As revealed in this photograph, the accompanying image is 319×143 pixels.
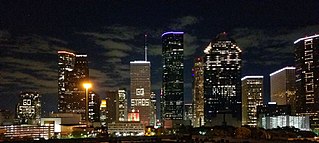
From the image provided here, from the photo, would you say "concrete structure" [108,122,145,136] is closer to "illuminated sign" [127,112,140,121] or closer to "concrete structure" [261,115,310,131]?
"illuminated sign" [127,112,140,121]

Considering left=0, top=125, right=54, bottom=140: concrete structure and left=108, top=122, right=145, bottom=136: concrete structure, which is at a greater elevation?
left=0, top=125, right=54, bottom=140: concrete structure

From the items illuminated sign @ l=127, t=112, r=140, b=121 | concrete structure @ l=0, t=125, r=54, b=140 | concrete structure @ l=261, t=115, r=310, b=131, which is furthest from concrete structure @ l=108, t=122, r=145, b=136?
concrete structure @ l=261, t=115, r=310, b=131

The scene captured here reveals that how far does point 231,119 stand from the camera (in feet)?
593

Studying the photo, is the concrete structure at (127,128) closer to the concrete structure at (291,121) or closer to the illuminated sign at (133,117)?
the illuminated sign at (133,117)

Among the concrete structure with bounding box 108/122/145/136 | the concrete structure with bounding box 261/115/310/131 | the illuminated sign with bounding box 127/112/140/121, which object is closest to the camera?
the concrete structure with bounding box 108/122/145/136

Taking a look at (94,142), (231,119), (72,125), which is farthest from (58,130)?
(231,119)

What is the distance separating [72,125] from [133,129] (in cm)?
3765

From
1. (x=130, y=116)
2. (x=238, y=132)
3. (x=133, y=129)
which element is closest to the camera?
(x=238, y=132)

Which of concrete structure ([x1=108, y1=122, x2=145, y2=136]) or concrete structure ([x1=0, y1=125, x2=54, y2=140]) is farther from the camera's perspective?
concrete structure ([x1=108, y1=122, x2=145, y2=136])

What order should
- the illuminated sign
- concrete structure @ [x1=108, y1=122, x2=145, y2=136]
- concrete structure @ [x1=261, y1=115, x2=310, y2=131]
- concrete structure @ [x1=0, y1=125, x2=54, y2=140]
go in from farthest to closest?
the illuminated sign → concrete structure @ [x1=261, y1=115, x2=310, y2=131] → concrete structure @ [x1=108, y1=122, x2=145, y2=136] → concrete structure @ [x1=0, y1=125, x2=54, y2=140]

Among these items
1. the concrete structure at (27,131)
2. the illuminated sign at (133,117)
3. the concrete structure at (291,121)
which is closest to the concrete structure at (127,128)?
the illuminated sign at (133,117)

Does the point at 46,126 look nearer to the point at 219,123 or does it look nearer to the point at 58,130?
the point at 58,130

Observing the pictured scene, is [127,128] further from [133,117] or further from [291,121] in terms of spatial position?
[291,121]

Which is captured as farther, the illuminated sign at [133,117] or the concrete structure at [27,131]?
the illuminated sign at [133,117]
